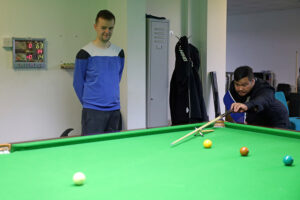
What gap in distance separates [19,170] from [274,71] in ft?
28.5

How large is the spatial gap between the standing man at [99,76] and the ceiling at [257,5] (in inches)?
224

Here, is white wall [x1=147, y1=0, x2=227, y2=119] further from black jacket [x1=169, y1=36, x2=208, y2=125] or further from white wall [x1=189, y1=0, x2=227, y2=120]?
black jacket [x1=169, y1=36, x2=208, y2=125]

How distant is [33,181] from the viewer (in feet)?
4.35

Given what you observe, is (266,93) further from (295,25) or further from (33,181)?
(295,25)

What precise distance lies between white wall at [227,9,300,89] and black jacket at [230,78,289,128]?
22.0 ft

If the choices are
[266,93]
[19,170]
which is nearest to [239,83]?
[266,93]

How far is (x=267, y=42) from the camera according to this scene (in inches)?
367

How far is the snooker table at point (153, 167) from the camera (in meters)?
1.21

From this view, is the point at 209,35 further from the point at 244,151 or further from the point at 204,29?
the point at 244,151

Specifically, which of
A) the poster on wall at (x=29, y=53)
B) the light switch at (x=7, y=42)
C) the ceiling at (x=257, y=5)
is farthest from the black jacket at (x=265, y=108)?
the ceiling at (x=257, y=5)

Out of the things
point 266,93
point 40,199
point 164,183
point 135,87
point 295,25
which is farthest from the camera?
point 295,25

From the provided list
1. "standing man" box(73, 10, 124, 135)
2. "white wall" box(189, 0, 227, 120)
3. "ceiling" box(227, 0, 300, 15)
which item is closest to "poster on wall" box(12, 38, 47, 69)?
"standing man" box(73, 10, 124, 135)

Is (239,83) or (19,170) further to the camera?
(239,83)

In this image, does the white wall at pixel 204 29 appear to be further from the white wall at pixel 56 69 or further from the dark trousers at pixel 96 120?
the dark trousers at pixel 96 120
